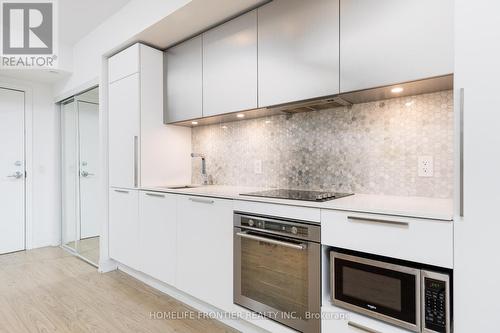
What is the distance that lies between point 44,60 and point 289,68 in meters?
3.30

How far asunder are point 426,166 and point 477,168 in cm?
60

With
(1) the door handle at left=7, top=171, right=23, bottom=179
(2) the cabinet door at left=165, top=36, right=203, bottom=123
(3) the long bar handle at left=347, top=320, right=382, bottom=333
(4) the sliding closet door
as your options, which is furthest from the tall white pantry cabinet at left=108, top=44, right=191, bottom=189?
(3) the long bar handle at left=347, top=320, right=382, bottom=333

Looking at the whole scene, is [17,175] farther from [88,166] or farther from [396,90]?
[396,90]

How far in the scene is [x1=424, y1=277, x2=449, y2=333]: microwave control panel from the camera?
3.83ft

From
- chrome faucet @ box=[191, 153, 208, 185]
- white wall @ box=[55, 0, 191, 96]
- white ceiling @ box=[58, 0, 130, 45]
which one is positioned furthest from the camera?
chrome faucet @ box=[191, 153, 208, 185]

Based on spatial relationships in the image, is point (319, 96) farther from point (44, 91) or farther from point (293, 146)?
point (44, 91)

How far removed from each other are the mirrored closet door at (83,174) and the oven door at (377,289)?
9.64 feet

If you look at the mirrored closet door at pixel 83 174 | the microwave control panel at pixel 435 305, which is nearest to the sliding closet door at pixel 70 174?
the mirrored closet door at pixel 83 174

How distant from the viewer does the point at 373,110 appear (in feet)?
6.11

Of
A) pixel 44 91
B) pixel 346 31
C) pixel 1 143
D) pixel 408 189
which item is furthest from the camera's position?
pixel 44 91

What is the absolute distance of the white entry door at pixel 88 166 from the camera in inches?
135

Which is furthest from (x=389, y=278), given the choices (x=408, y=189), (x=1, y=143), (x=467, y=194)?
(x=1, y=143)

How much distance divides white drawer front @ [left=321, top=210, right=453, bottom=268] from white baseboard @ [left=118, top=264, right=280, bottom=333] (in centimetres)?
70

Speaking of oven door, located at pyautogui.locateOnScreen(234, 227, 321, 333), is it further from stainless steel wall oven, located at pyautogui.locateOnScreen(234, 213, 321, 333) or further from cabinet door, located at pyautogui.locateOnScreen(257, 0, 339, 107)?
cabinet door, located at pyautogui.locateOnScreen(257, 0, 339, 107)
